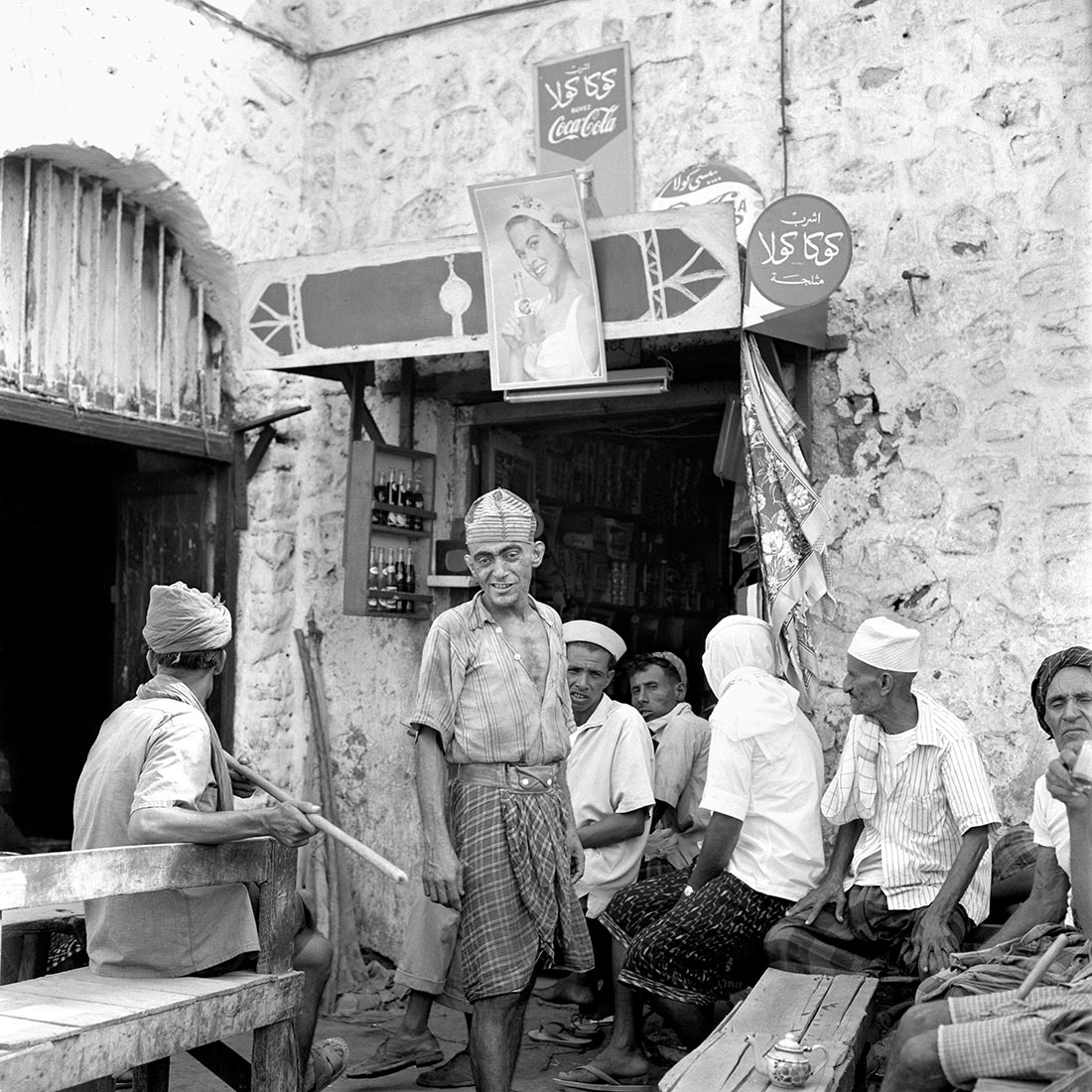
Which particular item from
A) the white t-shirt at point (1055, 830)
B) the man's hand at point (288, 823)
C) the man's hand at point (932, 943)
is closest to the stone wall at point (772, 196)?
the man's hand at point (932, 943)

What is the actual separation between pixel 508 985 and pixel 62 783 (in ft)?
14.5

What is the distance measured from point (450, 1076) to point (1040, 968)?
2.24 metres

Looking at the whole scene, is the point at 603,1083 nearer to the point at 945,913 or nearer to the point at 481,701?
the point at 945,913

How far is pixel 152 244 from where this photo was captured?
6008mm

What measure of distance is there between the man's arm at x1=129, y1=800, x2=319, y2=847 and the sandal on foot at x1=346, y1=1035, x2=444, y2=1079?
5.15 ft

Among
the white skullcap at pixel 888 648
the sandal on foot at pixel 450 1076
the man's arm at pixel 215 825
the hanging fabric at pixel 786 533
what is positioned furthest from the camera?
the hanging fabric at pixel 786 533

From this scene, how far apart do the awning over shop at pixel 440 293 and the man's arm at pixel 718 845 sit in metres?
1.74

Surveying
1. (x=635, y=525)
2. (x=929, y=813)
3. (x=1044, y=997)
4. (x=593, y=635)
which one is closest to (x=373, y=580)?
(x=593, y=635)

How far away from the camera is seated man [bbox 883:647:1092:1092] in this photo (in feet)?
9.39

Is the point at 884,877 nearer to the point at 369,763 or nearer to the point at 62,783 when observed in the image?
the point at 369,763

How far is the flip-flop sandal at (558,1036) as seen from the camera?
5.08 metres

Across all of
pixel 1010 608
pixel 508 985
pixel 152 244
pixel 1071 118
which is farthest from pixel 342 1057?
pixel 1071 118

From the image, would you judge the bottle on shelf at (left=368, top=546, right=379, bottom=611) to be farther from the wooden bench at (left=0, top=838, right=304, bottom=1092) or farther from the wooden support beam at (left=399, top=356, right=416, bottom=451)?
the wooden bench at (left=0, top=838, right=304, bottom=1092)

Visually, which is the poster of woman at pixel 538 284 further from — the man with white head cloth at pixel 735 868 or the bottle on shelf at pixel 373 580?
the man with white head cloth at pixel 735 868
